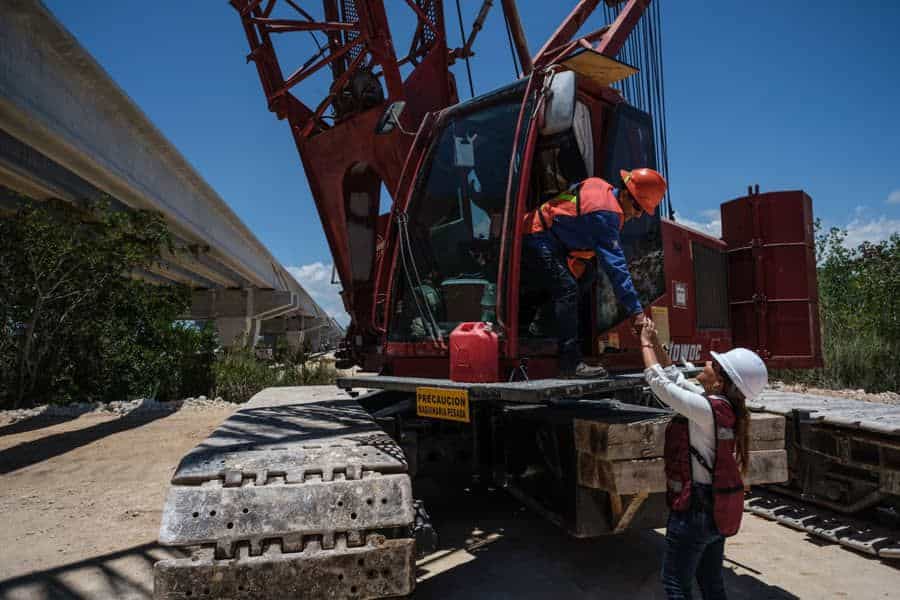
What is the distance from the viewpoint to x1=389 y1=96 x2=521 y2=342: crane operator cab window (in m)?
4.25

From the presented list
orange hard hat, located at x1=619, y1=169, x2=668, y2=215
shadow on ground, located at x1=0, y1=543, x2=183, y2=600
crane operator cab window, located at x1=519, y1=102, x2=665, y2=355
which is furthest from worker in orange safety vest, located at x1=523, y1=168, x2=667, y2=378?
shadow on ground, located at x1=0, y1=543, x2=183, y2=600

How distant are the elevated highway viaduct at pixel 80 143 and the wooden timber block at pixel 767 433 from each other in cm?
953

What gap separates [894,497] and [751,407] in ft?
3.78

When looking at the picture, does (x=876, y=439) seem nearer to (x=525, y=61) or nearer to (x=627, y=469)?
(x=627, y=469)

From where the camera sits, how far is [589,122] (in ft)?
14.7

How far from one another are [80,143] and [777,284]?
10.4 metres

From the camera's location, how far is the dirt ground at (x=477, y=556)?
12.8 feet

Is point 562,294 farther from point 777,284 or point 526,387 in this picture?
point 777,284

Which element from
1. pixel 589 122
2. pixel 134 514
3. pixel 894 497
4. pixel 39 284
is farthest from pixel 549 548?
pixel 39 284

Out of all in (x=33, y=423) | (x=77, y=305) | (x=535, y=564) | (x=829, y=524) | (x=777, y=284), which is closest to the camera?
(x=535, y=564)

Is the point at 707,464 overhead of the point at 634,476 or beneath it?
overhead

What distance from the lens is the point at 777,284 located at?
6004 millimetres

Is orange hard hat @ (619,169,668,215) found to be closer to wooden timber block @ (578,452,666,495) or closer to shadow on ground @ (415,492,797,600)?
wooden timber block @ (578,452,666,495)

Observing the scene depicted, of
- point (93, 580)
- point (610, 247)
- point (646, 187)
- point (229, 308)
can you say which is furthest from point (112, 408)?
point (229, 308)
